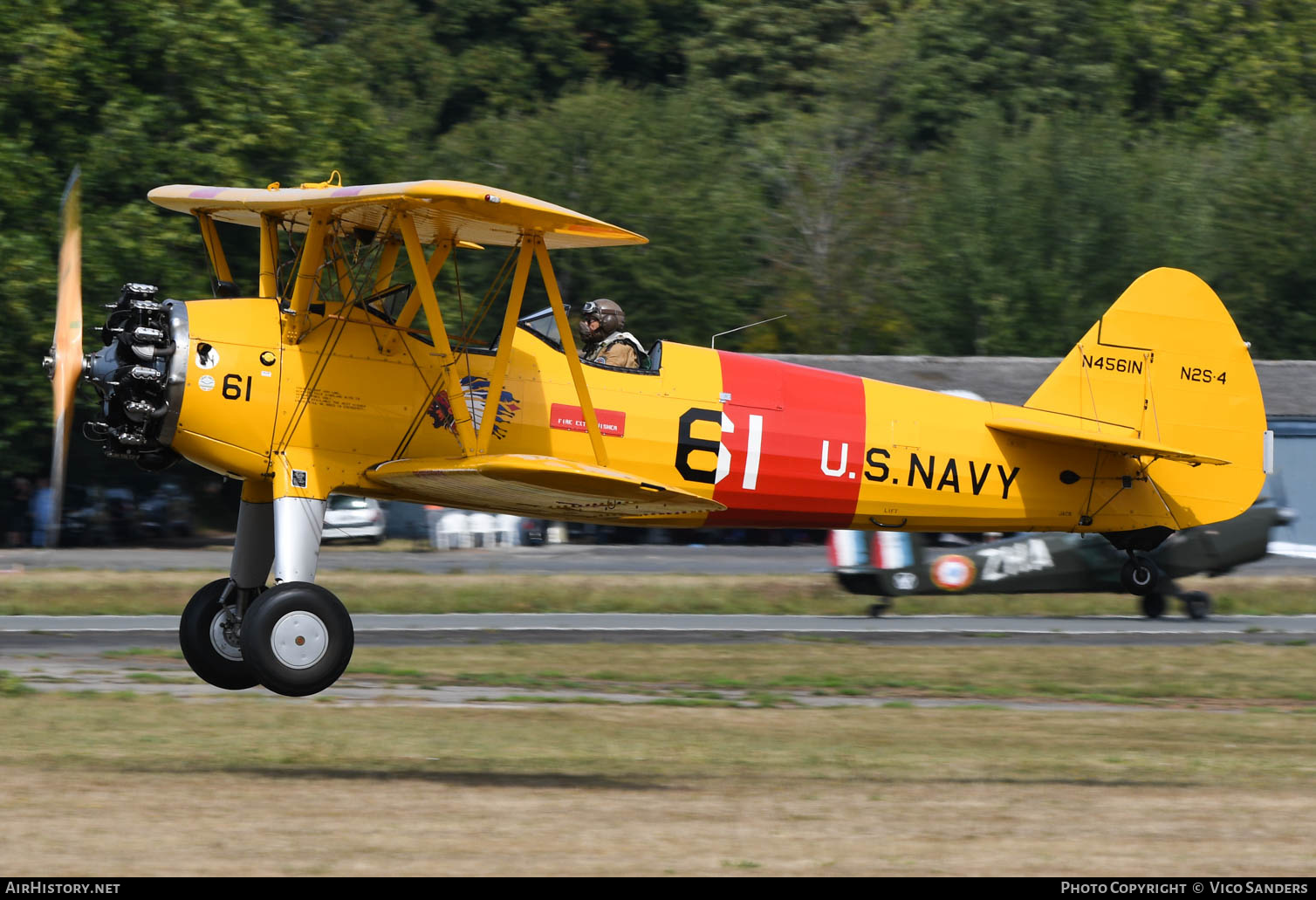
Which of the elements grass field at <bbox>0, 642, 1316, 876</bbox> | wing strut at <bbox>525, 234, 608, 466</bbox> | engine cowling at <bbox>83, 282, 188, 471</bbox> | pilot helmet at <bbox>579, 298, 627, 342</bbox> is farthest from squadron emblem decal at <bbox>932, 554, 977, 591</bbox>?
engine cowling at <bbox>83, 282, 188, 471</bbox>

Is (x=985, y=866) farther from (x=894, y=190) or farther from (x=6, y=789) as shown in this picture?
(x=894, y=190)

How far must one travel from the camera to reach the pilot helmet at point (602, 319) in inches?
441

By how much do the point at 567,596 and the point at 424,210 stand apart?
531 inches

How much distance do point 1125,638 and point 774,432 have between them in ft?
33.2

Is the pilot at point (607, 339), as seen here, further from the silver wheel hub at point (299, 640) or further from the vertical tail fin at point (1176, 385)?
the vertical tail fin at point (1176, 385)

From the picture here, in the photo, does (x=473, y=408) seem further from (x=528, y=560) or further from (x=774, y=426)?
(x=528, y=560)

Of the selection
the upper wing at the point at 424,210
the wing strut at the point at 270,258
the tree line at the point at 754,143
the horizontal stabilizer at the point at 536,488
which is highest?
the tree line at the point at 754,143

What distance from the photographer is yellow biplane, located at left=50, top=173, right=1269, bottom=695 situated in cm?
987

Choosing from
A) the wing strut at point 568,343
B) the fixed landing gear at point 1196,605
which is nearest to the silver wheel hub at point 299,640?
the wing strut at point 568,343

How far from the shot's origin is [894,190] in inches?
1797

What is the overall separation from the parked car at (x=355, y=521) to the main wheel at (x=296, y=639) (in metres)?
23.7

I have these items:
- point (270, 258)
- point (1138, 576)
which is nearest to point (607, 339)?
point (270, 258)

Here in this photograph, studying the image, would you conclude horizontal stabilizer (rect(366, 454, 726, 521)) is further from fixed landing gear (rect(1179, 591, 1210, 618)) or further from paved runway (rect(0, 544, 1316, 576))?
paved runway (rect(0, 544, 1316, 576))

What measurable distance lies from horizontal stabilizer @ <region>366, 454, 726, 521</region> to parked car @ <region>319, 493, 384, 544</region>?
76.0 ft
